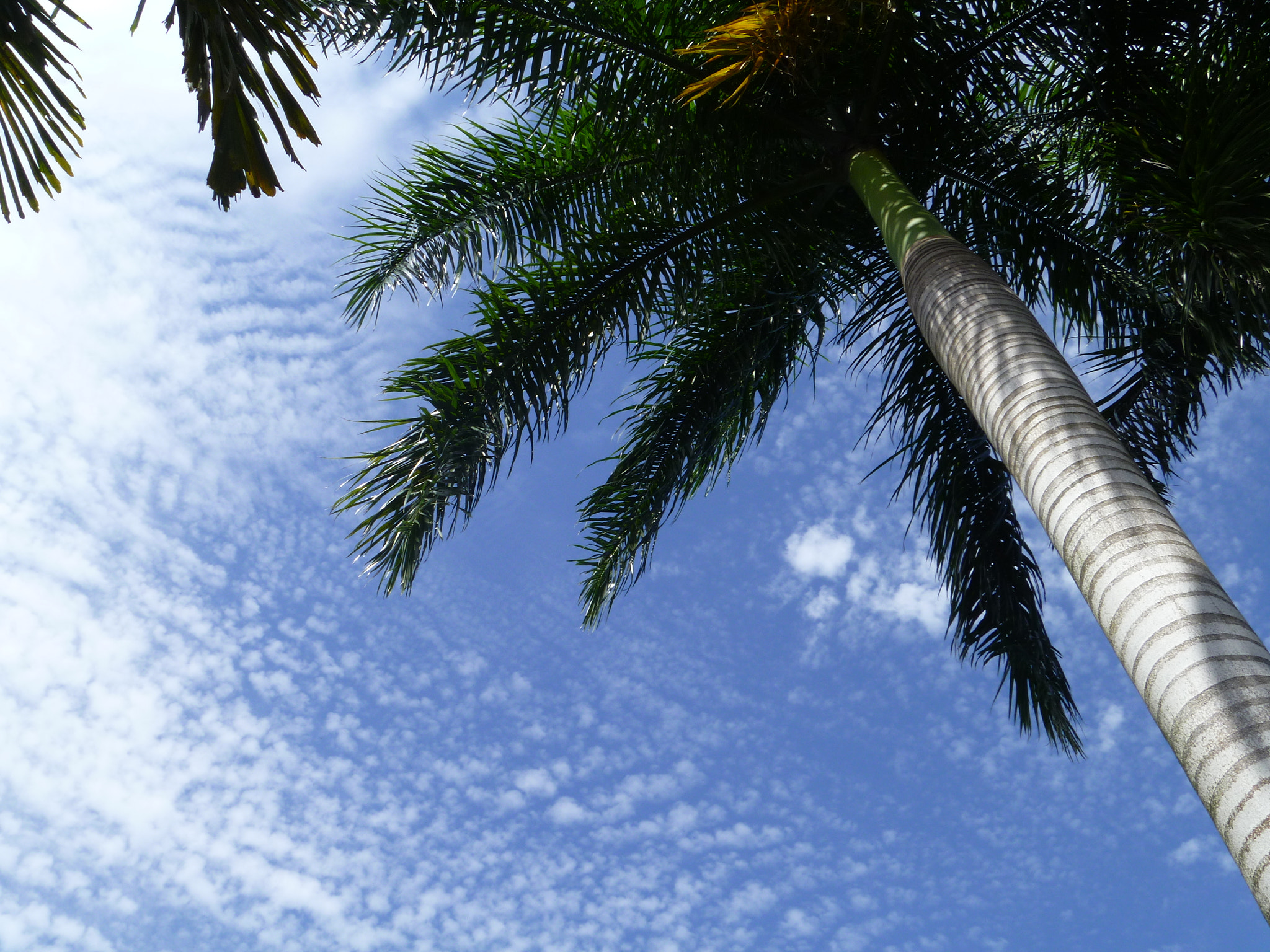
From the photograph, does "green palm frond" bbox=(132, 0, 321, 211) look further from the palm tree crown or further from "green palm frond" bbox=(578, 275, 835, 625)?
"green palm frond" bbox=(578, 275, 835, 625)

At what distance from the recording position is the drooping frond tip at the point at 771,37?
5363 mm

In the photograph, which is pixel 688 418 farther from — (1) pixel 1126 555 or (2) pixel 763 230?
(1) pixel 1126 555

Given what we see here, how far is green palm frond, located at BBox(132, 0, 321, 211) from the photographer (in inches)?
147

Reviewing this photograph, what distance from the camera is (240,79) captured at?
3850 millimetres

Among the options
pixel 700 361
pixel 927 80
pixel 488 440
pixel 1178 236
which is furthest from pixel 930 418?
pixel 488 440

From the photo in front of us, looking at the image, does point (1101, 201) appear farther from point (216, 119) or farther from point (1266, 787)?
point (216, 119)

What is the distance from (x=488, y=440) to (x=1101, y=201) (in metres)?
4.63

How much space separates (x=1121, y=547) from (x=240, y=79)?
375 cm

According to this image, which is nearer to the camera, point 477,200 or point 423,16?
point 423,16

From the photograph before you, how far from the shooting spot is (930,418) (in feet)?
24.5

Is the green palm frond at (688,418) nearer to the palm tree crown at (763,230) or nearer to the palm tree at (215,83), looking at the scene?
the palm tree crown at (763,230)

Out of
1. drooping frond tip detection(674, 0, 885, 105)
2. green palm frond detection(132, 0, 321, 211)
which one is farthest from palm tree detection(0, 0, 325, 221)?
drooping frond tip detection(674, 0, 885, 105)

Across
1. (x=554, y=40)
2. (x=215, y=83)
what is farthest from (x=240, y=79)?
(x=554, y=40)

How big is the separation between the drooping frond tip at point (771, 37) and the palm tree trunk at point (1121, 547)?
1664mm
